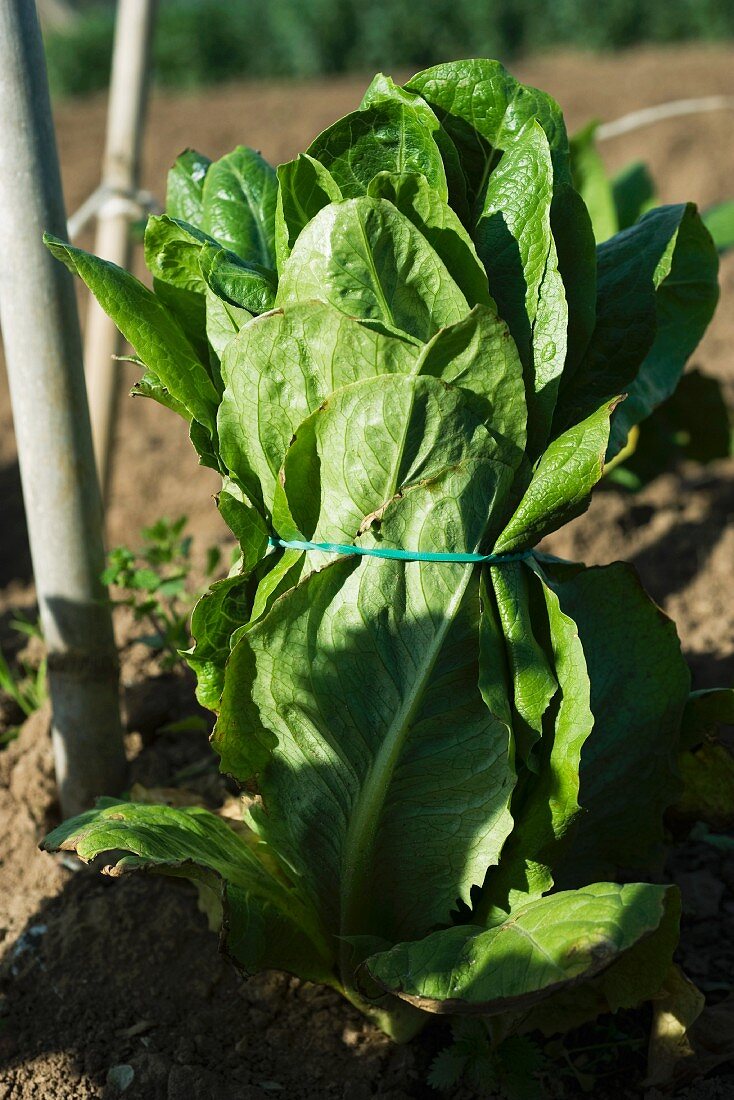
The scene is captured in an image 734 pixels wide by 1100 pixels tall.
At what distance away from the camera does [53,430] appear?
89.0 inches

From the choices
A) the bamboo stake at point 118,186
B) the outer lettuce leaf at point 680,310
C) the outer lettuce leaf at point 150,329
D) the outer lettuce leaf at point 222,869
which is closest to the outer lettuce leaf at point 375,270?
the outer lettuce leaf at point 150,329

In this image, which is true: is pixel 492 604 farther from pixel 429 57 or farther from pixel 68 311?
pixel 429 57

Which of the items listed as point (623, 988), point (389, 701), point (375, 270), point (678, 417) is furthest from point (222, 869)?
point (678, 417)

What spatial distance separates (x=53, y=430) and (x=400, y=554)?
0.92 meters

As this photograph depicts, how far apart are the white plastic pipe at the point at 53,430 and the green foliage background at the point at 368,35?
14.0 m

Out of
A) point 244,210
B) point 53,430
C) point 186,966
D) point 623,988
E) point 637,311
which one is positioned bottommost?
point 623,988

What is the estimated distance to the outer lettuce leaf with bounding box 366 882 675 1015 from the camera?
1.55m

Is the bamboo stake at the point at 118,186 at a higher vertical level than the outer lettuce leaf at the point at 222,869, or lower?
higher

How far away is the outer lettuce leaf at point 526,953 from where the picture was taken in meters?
1.55

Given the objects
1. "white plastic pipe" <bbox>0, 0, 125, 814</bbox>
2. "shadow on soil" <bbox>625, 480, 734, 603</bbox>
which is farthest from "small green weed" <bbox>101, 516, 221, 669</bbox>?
"shadow on soil" <bbox>625, 480, 734, 603</bbox>

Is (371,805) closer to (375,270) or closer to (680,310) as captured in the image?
(375,270)

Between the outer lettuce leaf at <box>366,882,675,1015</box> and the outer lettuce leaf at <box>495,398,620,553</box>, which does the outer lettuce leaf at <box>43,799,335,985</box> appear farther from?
the outer lettuce leaf at <box>495,398,620,553</box>

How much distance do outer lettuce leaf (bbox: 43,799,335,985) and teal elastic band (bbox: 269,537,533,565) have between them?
54 cm

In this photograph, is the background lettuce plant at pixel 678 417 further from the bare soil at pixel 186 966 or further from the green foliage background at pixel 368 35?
the green foliage background at pixel 368 35
